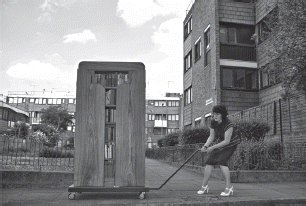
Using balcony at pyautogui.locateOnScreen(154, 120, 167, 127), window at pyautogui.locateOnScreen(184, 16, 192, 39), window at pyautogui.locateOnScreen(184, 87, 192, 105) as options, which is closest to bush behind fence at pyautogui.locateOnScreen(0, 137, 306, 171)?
window at pyautogui.locateOnScreen(184, 87, 192, 105)

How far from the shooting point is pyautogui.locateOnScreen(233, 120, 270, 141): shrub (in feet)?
36.4

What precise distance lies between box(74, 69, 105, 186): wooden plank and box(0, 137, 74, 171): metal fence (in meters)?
2.65

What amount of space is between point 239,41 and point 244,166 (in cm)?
1189

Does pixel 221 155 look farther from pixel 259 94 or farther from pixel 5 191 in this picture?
pixel 259 94

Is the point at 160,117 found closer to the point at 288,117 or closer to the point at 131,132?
the point at 288,117

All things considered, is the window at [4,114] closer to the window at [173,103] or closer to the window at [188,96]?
the window at [188,96]

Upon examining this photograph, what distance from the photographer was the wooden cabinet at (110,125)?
5863 mm

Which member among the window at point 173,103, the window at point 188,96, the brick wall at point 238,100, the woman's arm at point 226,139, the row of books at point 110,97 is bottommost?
the woman's arm at point 226,139

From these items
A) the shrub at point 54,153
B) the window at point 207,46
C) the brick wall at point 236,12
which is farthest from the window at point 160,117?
the shrub at point 54,153

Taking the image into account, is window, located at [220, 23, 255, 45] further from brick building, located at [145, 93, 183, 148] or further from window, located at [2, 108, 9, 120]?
brick building, located at [145, 93, 183, 148]

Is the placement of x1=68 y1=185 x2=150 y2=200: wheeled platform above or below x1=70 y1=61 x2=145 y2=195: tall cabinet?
below

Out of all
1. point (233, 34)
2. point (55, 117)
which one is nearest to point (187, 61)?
point (233, 34)

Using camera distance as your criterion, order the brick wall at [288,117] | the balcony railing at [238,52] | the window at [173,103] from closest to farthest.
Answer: the brick wall at [288,117], the balcony railing at [238,52], the window at [173,103]

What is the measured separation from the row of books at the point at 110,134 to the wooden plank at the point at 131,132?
0.11 metres
